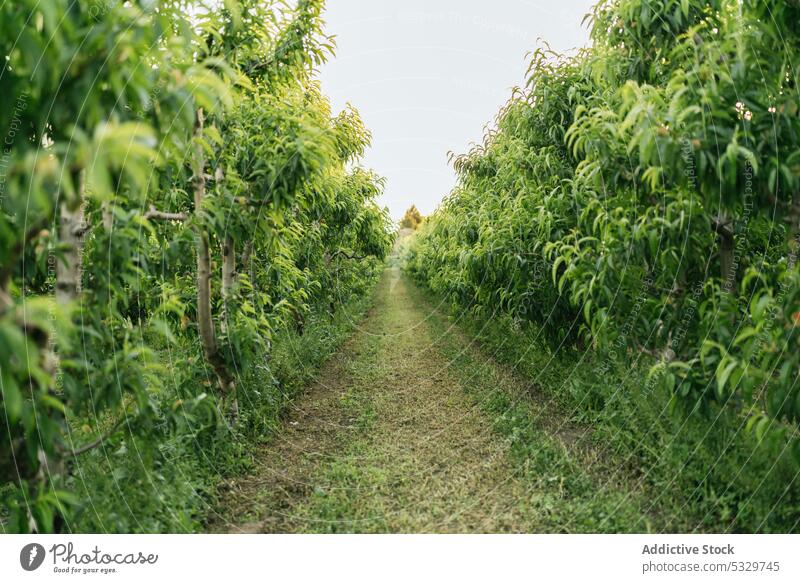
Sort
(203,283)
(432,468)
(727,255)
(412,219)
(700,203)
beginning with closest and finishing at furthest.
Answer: (700,203), (727,255), (203,283), (432,468), (412,219)

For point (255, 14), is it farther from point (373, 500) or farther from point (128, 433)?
point (373, 500)

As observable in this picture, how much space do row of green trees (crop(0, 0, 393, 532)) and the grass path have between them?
0.89 meters

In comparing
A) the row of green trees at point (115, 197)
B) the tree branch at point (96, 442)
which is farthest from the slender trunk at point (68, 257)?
the tree branch at point (96, 442)

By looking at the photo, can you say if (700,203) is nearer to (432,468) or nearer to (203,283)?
(432,468)

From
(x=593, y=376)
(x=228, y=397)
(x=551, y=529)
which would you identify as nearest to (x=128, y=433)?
(x=228, y=397)

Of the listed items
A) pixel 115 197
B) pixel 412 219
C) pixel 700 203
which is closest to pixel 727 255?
pixel 700 203

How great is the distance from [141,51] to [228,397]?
3217mm

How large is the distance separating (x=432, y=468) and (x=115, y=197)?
3.18 metres

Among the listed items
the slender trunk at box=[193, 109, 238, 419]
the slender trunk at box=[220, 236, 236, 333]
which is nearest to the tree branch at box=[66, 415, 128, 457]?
the slender trunk at box=[193, 109, 238, 419]

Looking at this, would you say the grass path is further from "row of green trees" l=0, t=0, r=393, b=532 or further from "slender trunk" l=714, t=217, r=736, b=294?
"slender trunk" l=714, t=217, r=736, b=294

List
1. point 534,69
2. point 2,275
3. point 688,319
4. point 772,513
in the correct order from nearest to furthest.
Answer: point 2,275 → point 772,513 → point 688,319 → point 534,69

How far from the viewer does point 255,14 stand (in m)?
4.25

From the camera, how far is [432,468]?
4.27 m
